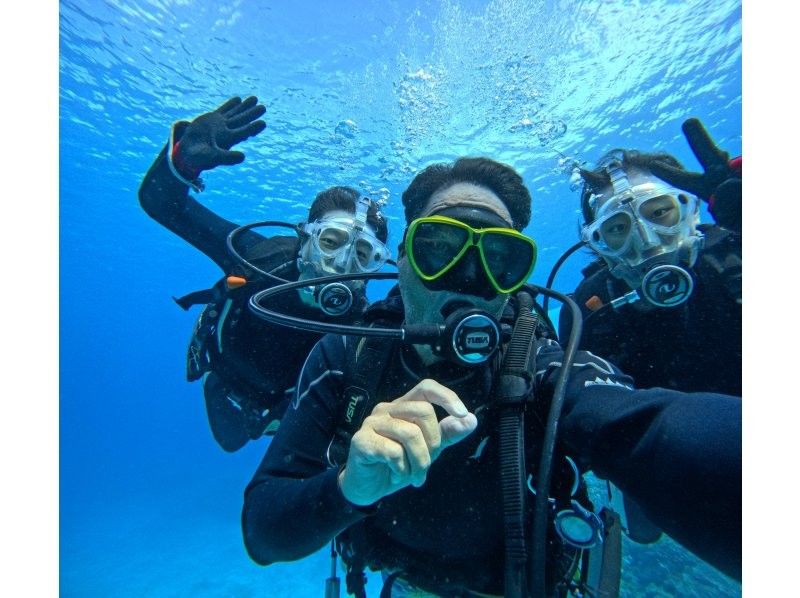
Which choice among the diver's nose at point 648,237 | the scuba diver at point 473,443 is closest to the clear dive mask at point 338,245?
the scuba diver at point 473,443

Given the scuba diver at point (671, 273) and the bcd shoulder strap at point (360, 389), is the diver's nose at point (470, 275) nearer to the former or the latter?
the bcd shoulder strap at point (360, 389)

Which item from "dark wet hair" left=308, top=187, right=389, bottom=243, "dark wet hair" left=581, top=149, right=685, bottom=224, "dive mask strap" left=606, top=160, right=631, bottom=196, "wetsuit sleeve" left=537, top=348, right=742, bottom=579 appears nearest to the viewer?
"wetsuit sleeve" left=537, top=348, right=742, bottom=579

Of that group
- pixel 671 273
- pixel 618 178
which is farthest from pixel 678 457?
pixel 618 178

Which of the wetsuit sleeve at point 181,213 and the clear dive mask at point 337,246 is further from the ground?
the wetsuit sleeve at point 181,213

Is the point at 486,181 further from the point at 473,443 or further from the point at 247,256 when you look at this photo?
the point at 247,256

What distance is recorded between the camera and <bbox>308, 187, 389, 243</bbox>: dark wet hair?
6.00 metres

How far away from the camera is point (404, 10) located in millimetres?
9867

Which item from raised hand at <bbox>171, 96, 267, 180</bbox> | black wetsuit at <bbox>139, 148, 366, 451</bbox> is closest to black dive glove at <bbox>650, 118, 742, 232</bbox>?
Result: black wetsuit at <bbox>139, 148, 366, 451</bbox>

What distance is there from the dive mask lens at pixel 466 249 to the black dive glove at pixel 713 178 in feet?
7.86

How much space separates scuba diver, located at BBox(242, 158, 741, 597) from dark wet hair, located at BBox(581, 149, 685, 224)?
223cm

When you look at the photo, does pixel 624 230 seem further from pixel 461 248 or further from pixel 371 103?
pixel 371 103

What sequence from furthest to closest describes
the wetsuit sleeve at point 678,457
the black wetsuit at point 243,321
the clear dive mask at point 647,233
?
the black wetsuit at point 243,321 < the clear dive mask at point 647,233 < the wetsuit sleeve at point 678,457

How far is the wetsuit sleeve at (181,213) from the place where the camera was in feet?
19.2

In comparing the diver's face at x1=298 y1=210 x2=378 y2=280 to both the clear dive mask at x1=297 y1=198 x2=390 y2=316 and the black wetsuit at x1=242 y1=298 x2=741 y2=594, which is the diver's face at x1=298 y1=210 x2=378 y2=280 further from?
the black wetsuit at x1=242 y1=298 x2=741 y2=594
